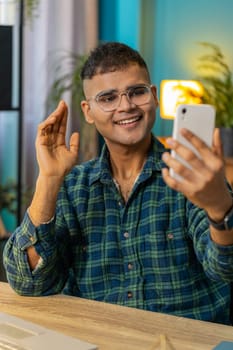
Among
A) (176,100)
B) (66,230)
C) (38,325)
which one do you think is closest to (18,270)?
(66,230)

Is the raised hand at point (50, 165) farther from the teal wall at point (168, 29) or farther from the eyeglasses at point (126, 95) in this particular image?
the teal wall at point (168, 29)

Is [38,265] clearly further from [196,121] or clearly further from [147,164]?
[196,121]

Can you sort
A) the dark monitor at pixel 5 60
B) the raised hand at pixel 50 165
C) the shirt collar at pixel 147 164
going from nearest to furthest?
1. the raised hand at pixel 50 165
2. the shirt collar at pixel 147 164
3. the dark monitor at pixel 5 60

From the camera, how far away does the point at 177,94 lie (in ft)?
14.7

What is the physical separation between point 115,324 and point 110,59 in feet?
2.28

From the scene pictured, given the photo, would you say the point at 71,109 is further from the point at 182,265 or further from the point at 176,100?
the point at 182,265

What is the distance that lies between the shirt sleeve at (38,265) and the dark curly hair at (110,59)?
406 mm

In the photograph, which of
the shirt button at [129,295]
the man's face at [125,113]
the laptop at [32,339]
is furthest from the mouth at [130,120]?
the laptop at [32,339]

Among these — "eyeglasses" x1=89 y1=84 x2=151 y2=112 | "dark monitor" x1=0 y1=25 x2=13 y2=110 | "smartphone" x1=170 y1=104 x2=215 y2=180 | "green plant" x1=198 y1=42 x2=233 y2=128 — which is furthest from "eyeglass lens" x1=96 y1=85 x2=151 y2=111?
"green plant" x1=198 y1=42 x2=233 y2=128

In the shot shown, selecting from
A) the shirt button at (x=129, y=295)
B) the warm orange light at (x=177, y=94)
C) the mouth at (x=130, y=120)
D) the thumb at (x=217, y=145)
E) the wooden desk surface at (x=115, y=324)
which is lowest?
the shirt button at (x=129, y=295)

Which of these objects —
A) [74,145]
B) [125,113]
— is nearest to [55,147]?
[74,145]

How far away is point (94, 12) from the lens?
5004 mm

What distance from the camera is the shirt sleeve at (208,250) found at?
1518 mm

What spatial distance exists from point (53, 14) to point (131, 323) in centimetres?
353
